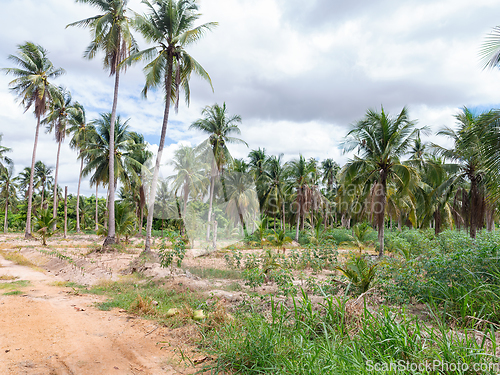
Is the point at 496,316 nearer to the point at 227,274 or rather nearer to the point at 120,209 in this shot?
the point at 227,274

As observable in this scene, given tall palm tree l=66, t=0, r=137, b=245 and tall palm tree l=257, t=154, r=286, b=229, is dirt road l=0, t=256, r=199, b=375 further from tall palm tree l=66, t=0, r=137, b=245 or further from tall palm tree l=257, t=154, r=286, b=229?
tall palm tree l=257, t=154, r=286, b=229

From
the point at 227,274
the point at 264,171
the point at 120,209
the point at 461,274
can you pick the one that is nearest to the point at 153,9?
the point at 120,209

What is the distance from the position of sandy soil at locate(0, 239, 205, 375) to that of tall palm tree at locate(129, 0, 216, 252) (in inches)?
327

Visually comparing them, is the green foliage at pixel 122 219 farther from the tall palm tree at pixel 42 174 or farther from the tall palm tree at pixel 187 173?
the tall palm tree at pixel 42 174

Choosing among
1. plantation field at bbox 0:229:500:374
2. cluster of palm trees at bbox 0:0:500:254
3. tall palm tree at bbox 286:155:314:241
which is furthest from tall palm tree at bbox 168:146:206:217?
plantation field at bbox 0:229:500:374

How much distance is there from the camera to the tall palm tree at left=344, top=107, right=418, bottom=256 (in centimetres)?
1509

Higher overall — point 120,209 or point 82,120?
point 82,120

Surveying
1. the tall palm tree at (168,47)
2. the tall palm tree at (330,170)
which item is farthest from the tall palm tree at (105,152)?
the tall palm tree at (330,170)

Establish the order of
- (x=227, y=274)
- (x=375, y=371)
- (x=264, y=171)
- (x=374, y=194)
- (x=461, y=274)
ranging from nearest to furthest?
(x=375, y=371), (x=461, y=274), (x=227, y=274), (x=374, y=194), (x=264, y=171)

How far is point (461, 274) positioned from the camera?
15.7 ft

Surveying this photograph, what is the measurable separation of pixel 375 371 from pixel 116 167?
23.1 metres

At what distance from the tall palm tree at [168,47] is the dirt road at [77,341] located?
26.9 feet

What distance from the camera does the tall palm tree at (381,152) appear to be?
1509 centimetres

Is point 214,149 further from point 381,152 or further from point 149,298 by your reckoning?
point 149,298
